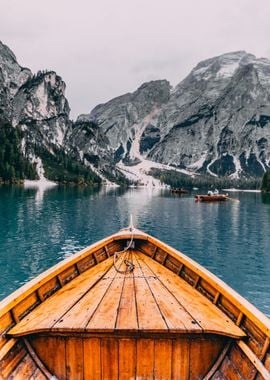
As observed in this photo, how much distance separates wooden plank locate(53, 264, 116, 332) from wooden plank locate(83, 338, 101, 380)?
1.64 feet

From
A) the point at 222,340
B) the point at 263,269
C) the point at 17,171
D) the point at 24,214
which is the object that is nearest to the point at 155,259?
the point at 222,340

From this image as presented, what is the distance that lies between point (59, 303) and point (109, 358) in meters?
2.68

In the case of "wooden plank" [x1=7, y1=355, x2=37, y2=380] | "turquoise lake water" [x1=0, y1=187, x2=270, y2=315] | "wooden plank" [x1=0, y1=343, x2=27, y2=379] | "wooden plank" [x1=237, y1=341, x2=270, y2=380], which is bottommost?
"turquoise lake water" [x1=0, y1=187, x2=270, y2=315]

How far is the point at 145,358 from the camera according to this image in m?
8.63

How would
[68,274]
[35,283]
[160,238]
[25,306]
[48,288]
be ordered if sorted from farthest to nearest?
[160,238], [68,274], [48,288], [35,283], [25,306]

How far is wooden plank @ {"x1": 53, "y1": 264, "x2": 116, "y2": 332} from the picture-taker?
8672 mm

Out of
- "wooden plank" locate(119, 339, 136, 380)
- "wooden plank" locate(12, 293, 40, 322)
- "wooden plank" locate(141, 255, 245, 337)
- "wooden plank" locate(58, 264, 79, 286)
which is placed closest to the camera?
"wooden plank" locate(119, 339, 136, 380)

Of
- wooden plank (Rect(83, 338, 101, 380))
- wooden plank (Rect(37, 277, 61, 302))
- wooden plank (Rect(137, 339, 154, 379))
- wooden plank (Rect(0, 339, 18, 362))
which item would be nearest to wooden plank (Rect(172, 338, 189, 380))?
wooden plank (Rect(137, 339, 154, 379))

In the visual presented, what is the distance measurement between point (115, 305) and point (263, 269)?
88.8 ft

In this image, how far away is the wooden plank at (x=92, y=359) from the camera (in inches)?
334

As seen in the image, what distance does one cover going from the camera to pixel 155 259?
15.0 metres

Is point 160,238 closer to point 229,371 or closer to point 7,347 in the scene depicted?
point 229,371

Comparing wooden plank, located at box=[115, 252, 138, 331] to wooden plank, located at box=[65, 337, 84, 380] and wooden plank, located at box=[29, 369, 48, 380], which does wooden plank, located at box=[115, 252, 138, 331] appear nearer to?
wooden plank, located at box=[65, 337, 84, 380]

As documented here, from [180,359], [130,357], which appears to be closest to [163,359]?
[180,359]
